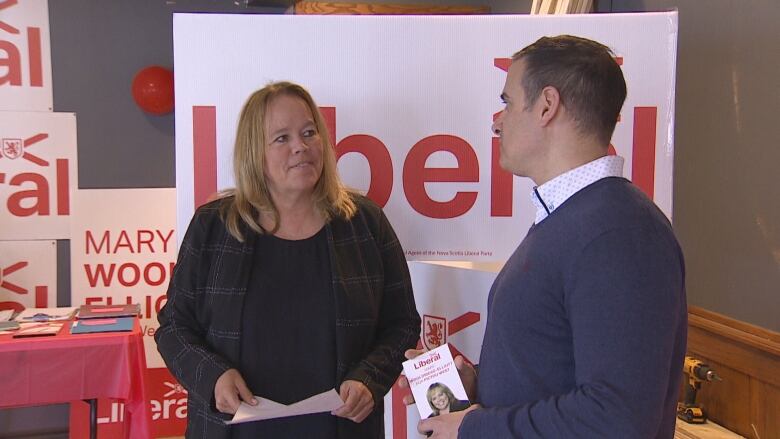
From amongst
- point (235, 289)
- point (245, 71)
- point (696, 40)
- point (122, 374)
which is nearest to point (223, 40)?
point (245, 71)

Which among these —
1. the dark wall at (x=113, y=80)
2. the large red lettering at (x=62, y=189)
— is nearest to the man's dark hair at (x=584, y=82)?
the dark wall at (x=113, y=80)

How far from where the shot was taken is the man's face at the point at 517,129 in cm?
108

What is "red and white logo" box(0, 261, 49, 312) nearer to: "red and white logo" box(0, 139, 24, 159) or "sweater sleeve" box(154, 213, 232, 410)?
"red and white logo" box(0, 139, 24, 159)

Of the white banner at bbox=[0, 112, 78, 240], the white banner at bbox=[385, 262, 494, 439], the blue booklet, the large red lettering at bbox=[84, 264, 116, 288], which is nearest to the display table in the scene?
A: the white banner at bbox=[385, 262, 494, 439]

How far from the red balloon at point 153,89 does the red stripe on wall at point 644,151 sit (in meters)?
3.04

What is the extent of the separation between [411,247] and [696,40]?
1168 mm

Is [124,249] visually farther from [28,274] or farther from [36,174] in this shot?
[36,174]

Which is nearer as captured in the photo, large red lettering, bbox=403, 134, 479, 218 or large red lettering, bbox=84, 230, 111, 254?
large red lettering, bbox=403, 134, 479, 218

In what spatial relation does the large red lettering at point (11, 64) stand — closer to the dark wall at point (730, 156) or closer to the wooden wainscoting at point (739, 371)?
the dark wall at point (730, 156)

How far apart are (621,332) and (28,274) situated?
3988mm

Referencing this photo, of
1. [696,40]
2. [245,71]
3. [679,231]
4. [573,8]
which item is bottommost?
[679,231]

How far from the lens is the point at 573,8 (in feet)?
8.11

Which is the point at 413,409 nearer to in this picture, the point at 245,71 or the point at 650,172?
the point at 650,172

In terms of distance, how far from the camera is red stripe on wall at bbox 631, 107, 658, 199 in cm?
197
